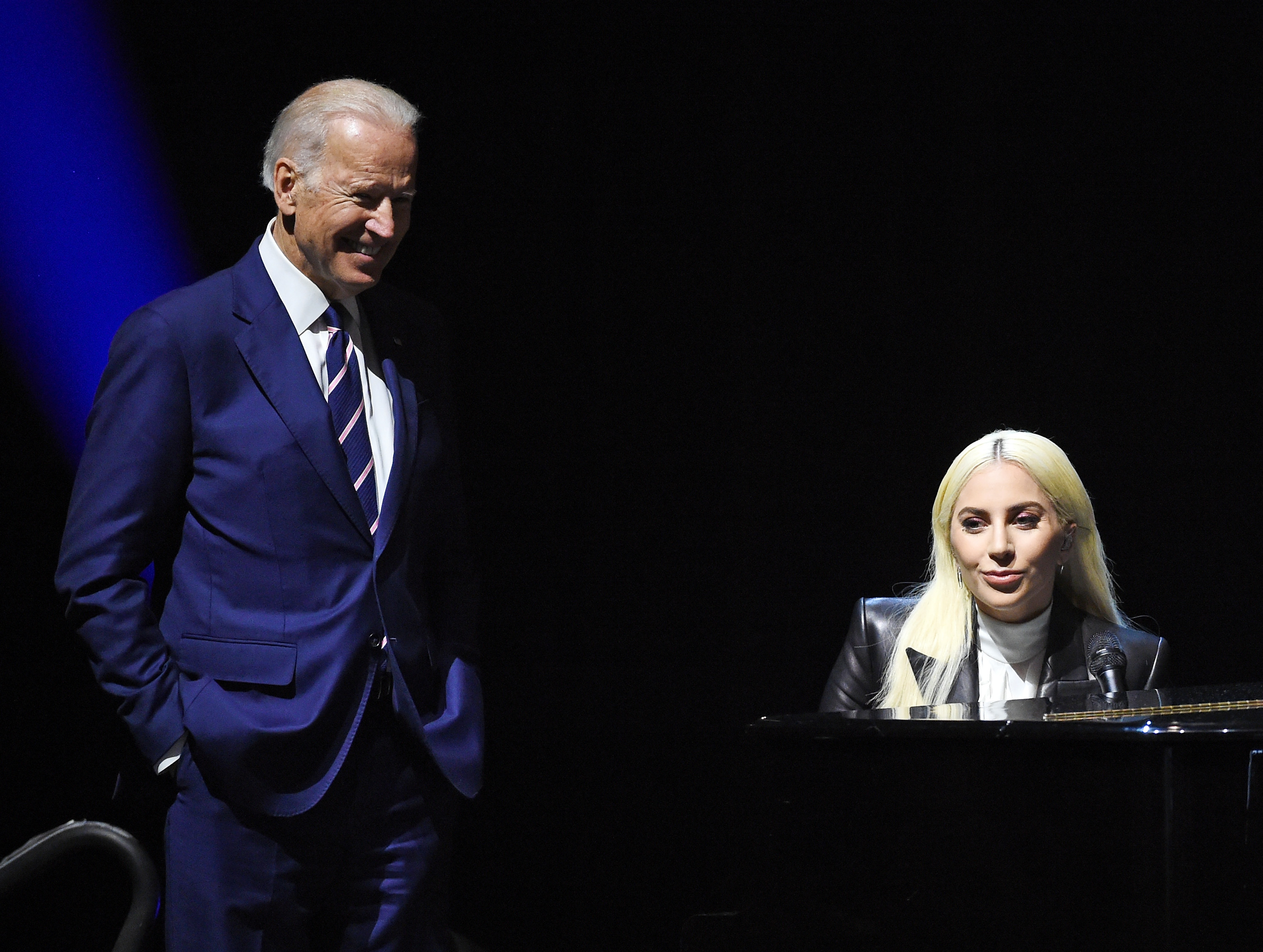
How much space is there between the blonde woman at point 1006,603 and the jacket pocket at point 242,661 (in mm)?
1111

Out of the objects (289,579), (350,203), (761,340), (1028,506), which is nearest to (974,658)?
(1028,506)

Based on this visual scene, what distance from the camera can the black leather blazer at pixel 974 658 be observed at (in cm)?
233

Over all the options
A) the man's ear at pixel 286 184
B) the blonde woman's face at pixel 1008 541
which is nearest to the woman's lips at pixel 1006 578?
the blonde woman's face at pixel 1008 541

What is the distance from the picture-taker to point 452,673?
200 centimetres

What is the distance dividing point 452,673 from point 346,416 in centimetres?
42

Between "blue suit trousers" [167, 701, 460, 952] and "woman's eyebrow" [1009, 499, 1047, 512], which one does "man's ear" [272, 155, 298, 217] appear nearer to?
"blue suit trousers" [167, 701, 460, 952]

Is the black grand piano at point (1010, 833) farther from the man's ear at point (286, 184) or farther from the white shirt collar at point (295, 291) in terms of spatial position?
the man's ear at point (286, 184)

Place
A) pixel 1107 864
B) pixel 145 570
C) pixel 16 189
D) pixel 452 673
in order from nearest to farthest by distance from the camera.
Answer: pixel 1107 864 → pixel 452 673 → pixel 16 189 → pixel 145 570

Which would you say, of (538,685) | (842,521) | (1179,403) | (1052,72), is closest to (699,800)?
(538,685)

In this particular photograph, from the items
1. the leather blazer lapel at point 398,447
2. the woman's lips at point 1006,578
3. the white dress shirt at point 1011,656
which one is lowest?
the white dress shirt at point 1011,656

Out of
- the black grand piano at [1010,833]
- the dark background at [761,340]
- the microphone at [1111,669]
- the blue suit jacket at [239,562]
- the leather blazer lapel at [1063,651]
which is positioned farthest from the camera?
the dark background at [761,340]

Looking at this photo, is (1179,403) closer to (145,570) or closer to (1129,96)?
(1129,96)

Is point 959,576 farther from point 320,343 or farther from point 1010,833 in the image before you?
point 320,343

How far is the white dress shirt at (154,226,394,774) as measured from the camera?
1943 millimetres
